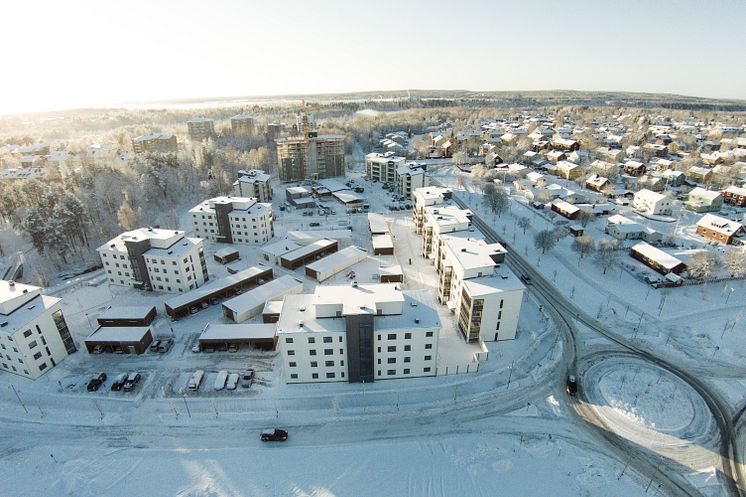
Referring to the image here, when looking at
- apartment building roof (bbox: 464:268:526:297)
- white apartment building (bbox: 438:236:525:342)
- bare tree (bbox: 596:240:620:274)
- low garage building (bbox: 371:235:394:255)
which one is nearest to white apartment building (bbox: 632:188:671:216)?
bare tree (bbox: 596:240:620:274)

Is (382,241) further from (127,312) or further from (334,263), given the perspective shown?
(127,312)

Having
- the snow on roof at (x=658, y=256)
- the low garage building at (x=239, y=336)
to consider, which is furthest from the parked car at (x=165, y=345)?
the snow on roof at (x=658, y=256)

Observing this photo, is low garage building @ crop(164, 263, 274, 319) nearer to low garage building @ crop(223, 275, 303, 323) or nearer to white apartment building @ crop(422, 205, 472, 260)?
low garage building @ crop(223, 275, 303, 323)

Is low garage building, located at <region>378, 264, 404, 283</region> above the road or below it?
above

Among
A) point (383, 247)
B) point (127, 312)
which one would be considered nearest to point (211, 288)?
point (127, 312)

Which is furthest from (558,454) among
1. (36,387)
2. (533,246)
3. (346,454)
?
(36,387)
